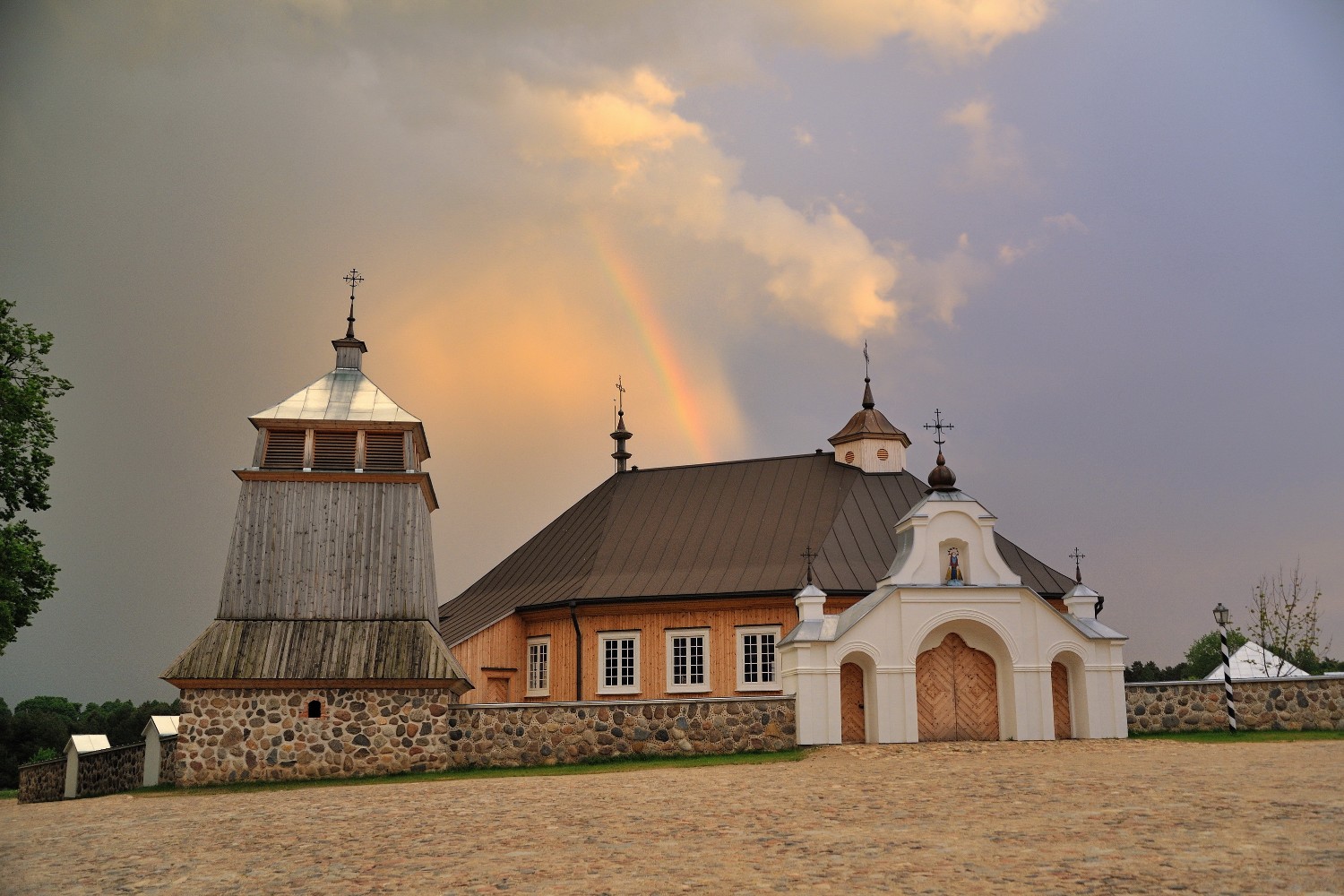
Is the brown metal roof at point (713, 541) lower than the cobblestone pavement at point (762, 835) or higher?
higher

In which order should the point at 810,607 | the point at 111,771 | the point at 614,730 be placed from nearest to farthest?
1. the point at 614,730
2. the point at 810,607
3. the point at 111,771

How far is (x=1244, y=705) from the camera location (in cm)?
2367

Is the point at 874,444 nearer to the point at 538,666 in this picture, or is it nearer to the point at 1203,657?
the point at 538,666

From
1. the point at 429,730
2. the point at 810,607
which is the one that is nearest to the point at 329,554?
the point at 429,730

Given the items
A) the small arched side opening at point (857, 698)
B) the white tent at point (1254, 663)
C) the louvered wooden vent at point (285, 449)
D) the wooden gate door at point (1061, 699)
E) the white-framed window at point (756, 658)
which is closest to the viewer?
the small arched side opening at point (857, 698)

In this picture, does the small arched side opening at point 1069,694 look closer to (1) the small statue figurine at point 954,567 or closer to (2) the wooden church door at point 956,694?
(2) the wooden church door at point 956,694

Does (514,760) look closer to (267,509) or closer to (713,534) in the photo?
(267,509)

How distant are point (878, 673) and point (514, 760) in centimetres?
711

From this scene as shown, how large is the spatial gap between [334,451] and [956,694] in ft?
45.2

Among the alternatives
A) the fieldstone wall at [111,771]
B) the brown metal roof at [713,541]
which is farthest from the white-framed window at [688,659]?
the fieldstone wall at [111,771]

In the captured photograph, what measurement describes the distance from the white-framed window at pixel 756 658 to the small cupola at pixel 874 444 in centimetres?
656

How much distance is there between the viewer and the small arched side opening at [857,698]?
22984 millimetres

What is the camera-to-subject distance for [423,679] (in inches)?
872

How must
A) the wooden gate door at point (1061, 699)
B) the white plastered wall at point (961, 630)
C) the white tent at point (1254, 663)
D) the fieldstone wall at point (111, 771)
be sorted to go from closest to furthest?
the white plastered wall at point (961, 630) → the wooden gate door at point (1061, 699) → the fieldstone wall at point (111, 771) → the white tent at point (1254, 663)
